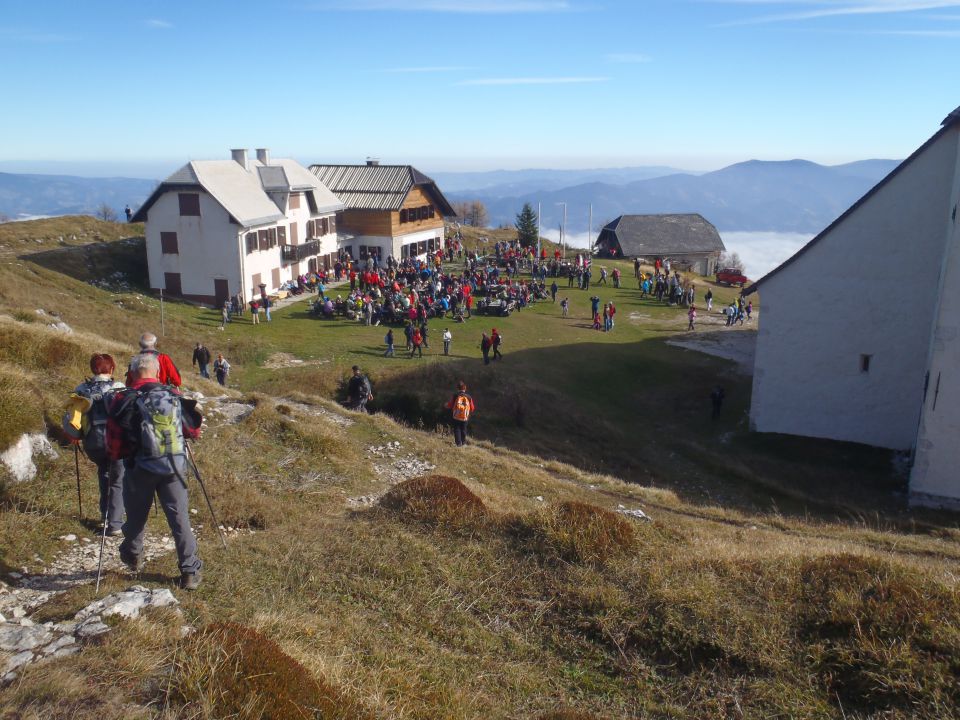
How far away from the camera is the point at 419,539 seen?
30.8ft

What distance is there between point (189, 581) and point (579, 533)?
4558 millimetres

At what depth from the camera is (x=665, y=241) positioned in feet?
223

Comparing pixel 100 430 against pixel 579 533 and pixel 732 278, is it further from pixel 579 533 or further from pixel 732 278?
pixel 732 278

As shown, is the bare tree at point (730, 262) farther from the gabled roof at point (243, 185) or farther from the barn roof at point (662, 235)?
the gabled roof at point (243, 185)

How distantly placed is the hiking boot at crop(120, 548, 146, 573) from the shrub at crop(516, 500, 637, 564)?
177 inches

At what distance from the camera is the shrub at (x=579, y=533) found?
354 inches

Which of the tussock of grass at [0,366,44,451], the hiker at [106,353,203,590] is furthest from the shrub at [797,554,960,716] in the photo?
the tussock of grass at [0,366,44,451]

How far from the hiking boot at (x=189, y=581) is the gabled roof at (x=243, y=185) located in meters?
32.9

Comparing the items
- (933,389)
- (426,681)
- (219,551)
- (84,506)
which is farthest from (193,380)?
(933,389)

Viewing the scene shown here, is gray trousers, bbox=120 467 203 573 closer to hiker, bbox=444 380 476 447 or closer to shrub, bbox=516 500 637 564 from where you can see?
shrub, bbox=516 500 637 564

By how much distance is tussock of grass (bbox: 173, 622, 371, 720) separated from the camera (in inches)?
203

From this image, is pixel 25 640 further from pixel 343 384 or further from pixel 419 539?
pixel 343 384

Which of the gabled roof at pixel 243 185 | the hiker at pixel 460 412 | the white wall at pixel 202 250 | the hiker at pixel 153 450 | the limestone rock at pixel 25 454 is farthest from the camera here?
the white wall at pixel 202 250

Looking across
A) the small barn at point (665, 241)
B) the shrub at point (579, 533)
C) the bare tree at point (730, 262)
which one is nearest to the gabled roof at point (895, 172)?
the shrub at point (579, 533)
